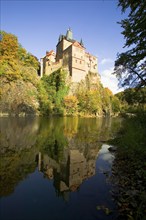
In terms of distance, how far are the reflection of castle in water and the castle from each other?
49.5m

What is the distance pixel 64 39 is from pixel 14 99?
36223 mm

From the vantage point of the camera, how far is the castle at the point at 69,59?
5578 centimetres

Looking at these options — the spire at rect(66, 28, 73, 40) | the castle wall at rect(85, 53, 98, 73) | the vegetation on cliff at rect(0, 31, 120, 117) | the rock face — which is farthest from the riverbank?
the spire at rect(66, 28, 73, 40)

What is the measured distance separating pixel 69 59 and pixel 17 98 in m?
28.9

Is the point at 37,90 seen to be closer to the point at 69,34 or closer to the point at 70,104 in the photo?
the point at 70,104

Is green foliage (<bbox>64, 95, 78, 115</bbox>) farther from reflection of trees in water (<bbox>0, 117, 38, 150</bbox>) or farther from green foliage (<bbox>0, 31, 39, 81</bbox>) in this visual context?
reflection of trees in water (<bbox>0, 117, 38, 150</bbox>)

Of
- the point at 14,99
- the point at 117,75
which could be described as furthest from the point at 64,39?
the point at 117,75

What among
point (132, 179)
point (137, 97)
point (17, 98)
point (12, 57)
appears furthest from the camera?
point (12, 57)

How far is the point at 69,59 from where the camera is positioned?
56.7 meters

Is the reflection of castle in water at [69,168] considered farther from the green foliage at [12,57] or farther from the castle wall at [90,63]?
the castle wall at [90,63]

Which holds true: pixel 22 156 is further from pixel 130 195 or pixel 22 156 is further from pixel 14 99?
pixel 14 99

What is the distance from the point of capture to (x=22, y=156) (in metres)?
7.66

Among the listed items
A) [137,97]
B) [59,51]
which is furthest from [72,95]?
[137,97]

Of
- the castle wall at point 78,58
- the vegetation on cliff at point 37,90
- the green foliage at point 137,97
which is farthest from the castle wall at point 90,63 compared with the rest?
the green foliage at point 137,97
